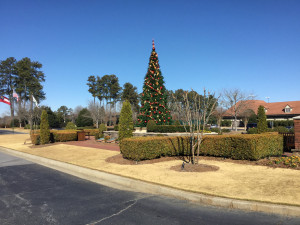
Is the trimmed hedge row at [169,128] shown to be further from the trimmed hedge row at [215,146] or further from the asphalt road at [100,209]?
the asphalt road at [100,209]

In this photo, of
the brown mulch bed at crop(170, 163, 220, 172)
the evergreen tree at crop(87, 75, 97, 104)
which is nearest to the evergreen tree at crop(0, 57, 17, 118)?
the evergreen tree at crop(87, 75, 97, 104)

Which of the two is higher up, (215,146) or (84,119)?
(84,119)

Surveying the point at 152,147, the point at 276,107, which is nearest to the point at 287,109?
Answer: the point at 276,107

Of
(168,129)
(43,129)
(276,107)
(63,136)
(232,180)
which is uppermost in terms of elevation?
(276,107)

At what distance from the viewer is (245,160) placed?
998 centimetres

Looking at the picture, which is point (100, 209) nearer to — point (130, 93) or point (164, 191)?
point (164, 191)

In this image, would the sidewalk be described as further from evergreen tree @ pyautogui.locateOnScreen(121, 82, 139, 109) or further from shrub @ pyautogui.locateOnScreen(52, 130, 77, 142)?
evergreen tree @ pyautogui.locateOnScreen(121, 82, 139, 109)

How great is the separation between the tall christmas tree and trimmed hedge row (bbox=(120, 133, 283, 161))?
16.1 m

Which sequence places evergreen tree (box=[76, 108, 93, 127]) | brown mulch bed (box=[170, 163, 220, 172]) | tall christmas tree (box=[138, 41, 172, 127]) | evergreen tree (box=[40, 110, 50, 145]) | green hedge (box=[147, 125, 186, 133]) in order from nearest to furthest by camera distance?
brown mulch bed (box=[170, 163, 220, 172]) → evergreen tree (box=[40, 110, 50, 145]) → green hedge (box=[147, 125, 186, 133]) → tall christmas tree (box=[138, 41, 172, 127]) → evergreen tree (box=[76, 108, 93, 127])

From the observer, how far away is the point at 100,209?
17.1ft

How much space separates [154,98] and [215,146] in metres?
17.9

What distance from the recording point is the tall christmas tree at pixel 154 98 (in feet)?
92.2

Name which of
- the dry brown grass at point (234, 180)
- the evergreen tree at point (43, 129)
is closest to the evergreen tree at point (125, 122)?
the dry brown grass at point (234, 180)

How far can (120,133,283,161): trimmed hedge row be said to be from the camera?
9758 mm
